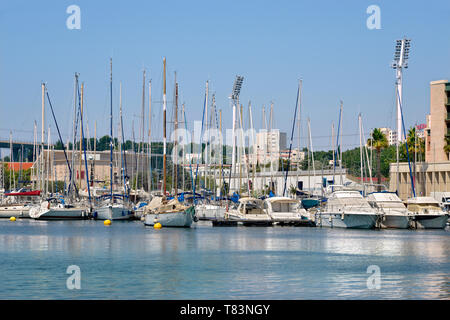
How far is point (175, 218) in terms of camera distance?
235 feet

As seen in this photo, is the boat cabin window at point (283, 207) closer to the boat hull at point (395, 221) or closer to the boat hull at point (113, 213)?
the boat hull at point (395, 221)

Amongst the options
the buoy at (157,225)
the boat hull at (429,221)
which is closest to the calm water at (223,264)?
the buoy at (157,225)

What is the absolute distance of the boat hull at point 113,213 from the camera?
297 ft

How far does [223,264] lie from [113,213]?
49.2 metres

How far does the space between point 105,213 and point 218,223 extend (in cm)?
1786

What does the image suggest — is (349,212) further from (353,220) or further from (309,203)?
(309,203)

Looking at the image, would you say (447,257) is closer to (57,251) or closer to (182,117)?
(57,251)

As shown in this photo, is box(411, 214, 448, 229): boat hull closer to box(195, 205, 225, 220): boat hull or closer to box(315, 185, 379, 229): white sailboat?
box(315, 185, 379, 229): white sailboat

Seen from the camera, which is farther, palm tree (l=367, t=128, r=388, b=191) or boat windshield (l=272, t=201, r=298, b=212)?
palm tree (l=367, t=128, r=388, b=191)

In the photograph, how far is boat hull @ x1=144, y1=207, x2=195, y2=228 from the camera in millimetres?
71438

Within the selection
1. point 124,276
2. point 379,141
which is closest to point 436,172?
point 379,141

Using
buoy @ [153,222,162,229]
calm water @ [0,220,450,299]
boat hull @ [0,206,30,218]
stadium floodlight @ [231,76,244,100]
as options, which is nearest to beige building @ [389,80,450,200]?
stadium floodlight @ [231,76,244,100]

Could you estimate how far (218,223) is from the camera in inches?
3145

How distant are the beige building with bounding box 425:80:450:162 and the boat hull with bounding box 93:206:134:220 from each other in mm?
57993
